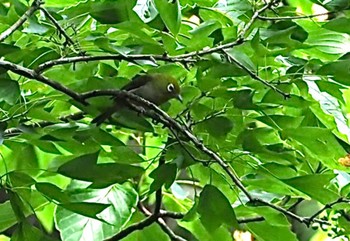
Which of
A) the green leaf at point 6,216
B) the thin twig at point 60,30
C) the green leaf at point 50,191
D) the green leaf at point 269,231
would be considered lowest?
the green leaf at point 269,231

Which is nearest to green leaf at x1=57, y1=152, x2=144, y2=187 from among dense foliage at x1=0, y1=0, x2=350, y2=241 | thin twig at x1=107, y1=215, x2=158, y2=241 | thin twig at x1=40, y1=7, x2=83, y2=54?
dense foliage at x1=0, y1=0, x2=350, y2=241

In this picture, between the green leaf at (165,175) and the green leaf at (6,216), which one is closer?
the green leaf at (165,175)

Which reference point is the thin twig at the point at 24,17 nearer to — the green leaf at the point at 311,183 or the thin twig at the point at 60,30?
the thin twig at the point at 60,30

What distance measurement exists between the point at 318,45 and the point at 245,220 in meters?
0.20

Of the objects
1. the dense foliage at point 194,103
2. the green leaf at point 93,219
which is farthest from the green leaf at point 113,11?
the green leaf at point 93,219

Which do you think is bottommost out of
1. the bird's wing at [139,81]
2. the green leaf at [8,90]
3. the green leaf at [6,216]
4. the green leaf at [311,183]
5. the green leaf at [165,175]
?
the green leaf at [6,216]

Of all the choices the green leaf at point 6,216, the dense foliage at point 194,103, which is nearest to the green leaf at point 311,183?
the dense foliage at point 194,103

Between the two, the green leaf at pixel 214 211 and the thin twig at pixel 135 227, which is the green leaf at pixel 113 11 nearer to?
the green leaf at pixel 214 211

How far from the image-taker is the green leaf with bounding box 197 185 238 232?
59 cm

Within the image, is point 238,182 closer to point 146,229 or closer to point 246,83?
point 246,83

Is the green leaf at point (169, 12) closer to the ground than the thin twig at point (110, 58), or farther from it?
farther from it

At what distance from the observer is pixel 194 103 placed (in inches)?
24.6

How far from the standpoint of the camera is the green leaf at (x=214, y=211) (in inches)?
23.1

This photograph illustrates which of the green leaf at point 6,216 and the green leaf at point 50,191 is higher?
the green leaf at point 50,191
